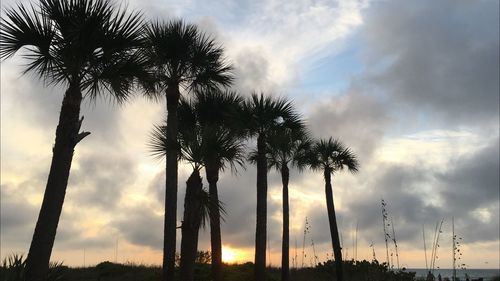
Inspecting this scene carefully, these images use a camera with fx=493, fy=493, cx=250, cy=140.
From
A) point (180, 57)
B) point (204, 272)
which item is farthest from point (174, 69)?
point (204, 272)

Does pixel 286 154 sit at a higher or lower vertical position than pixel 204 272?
higher

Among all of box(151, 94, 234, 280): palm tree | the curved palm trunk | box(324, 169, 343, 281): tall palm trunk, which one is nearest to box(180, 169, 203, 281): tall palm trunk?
box(151, 94, 234, 280): palm tree

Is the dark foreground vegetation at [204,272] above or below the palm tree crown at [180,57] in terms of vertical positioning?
below

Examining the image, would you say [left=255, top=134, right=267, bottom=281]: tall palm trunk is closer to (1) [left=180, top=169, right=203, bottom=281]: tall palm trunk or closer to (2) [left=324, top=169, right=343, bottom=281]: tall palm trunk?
(2) [left=324, top=169, right=343, bottom=281]: tall palm trunk

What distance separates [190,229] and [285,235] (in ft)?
40.3

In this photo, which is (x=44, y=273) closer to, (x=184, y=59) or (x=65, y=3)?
(x=65, y=3)

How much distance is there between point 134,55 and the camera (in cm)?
1262

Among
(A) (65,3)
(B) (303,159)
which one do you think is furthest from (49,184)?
(B) (303,159)

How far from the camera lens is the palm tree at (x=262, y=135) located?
22.7 m

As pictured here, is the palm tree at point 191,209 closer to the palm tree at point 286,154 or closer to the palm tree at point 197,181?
the palm tree at point 197,181

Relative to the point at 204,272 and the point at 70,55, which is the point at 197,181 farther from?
the point at 204,272

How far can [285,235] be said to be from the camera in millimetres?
25828

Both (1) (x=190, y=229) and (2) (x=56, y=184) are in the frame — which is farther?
(1) (x=190, y=229)

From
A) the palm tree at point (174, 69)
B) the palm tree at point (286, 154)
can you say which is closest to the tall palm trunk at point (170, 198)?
the palm tree at point (174, 69)
